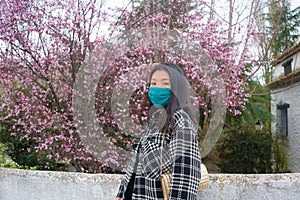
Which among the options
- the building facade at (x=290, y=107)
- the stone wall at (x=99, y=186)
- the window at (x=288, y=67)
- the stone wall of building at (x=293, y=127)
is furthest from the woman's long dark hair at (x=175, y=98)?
the window at (x=288, y=67)

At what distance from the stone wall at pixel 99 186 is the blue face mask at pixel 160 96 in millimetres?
1049

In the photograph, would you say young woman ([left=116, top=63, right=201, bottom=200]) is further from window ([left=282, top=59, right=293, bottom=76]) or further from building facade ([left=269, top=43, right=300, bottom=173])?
window ([left=282, top=59, right=293, bottom=76])

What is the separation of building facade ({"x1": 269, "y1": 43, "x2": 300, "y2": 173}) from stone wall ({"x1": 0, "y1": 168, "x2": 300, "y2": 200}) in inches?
213

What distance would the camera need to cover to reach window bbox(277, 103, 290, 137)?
9.05m

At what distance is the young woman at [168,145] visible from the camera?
5.13 ft

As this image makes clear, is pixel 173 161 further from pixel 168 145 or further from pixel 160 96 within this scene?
pixel 160 96

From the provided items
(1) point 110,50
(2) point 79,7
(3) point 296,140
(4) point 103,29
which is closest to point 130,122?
(1) point 110,50

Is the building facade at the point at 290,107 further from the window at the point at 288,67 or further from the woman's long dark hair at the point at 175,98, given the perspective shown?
the woman's long dark hair at the point at 175,98

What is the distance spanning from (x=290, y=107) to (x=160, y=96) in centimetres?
772

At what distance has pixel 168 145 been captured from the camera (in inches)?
65.1

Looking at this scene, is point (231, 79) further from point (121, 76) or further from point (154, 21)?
point (121, 76)

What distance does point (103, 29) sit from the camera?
4.58 m

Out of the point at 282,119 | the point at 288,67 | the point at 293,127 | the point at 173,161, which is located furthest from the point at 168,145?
the point at 282,119

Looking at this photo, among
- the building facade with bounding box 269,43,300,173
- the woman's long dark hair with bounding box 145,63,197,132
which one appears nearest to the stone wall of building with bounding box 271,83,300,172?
the building facade with bounding box 269,43,300,173
